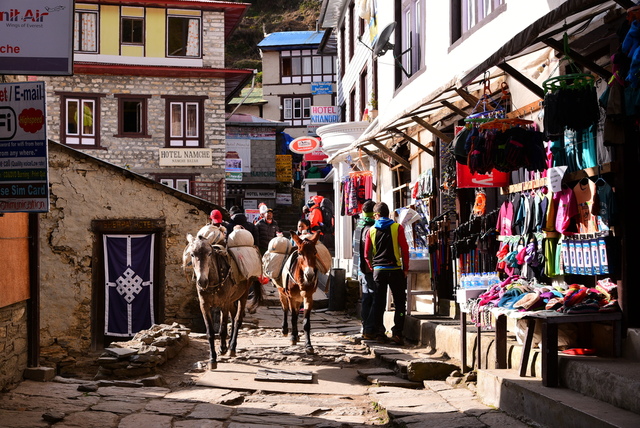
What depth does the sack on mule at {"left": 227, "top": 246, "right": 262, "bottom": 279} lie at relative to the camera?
13.4 metres

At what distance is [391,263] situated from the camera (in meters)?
13.2

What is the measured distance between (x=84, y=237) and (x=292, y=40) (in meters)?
39.7

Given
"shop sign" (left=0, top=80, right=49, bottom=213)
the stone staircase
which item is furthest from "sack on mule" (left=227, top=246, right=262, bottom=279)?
"shop sign" (left=0, top=80, right=49, bottom=213)

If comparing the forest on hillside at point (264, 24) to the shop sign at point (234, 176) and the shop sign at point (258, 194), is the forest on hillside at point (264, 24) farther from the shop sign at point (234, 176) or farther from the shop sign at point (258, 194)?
the shop sign at point (234, 176)

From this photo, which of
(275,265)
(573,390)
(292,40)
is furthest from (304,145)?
(573,390)

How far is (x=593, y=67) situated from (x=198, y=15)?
27444 millimetres

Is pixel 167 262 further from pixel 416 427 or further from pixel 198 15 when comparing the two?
pixel 198 15

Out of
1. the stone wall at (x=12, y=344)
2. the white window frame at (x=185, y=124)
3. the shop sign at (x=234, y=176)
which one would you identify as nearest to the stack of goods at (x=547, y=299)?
the stone wall at (x=12, y=344)

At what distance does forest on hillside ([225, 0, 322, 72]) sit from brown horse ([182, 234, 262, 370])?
54851 millimetres

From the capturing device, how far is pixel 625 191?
752cm

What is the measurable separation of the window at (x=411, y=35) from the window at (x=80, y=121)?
18060mm

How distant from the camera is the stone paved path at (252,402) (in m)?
7.97

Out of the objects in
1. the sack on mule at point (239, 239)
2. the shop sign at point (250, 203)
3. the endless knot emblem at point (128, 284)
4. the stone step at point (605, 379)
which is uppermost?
the shop sign at point (250, 203)

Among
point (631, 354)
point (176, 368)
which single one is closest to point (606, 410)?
point (631, 354)
